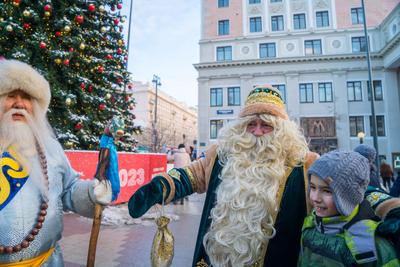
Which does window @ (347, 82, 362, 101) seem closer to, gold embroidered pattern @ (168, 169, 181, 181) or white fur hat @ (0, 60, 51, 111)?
gold embroidered pattern @ (168, 169, 181, 181)

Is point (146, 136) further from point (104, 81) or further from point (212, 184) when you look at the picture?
point (212, 184)

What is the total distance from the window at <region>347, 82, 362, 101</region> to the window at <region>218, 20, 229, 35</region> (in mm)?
13523

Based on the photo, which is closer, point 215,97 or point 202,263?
point 202,263

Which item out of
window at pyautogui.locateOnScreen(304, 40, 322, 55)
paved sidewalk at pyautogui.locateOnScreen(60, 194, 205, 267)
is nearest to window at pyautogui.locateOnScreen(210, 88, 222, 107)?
window at pyautogui.locateOnScreen(304, 40, 322, 55)

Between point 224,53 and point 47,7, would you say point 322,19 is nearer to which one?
point 224,53

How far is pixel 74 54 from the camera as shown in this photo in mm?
6762

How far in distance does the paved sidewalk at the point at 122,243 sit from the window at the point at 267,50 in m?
24.8

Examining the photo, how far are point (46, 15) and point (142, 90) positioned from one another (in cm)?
6332

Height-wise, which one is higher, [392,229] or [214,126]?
[214,126]

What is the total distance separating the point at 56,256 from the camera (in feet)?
5.65

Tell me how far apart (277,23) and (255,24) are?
226 cm

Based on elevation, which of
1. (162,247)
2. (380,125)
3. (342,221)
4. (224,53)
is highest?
(224,53)

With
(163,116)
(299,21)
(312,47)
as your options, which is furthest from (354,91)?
(163,116)

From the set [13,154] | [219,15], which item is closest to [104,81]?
[13,154]
